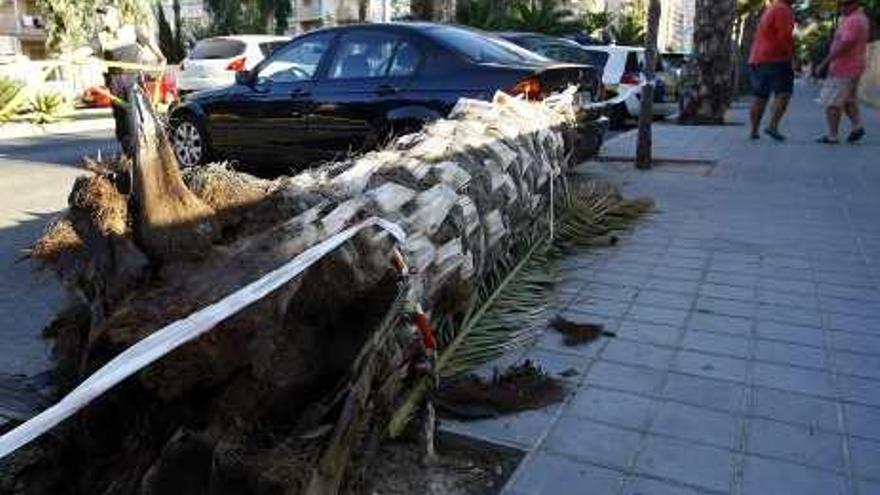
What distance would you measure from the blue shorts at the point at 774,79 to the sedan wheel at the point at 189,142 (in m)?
7.90

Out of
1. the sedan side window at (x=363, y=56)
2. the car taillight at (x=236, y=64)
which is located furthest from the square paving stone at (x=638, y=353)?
the car taillight at (x=236, y=64)

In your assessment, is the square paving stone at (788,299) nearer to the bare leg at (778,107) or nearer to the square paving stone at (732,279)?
the square paving stone at (732,279)

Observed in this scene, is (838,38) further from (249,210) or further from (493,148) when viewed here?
(249,210)

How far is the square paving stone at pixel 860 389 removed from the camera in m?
3.75

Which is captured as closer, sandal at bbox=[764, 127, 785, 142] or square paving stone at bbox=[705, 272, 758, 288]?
square paving stone at bbox=[705, 272, 758, 288]

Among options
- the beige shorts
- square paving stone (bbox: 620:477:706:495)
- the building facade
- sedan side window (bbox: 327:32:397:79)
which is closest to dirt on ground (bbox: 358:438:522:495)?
square paving stone (bbox: 620:477:706:495)

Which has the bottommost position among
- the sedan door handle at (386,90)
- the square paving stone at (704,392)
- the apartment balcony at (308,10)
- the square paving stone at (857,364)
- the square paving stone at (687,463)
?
the square paving stone at (687,463)

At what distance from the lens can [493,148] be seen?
500 cm

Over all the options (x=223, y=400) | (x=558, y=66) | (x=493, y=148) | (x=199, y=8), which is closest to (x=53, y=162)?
(x=558, y=66)

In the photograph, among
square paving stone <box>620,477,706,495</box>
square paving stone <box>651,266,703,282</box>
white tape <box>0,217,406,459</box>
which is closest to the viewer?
white tape <box>0,217,406,459</box>

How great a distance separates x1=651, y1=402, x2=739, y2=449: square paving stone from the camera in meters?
3.38

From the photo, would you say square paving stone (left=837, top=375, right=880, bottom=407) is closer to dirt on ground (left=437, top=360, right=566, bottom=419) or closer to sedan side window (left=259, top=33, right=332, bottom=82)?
dirt on ground (left=437, top=360, right=566, bottom=419)

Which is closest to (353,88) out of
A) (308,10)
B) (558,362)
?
(558,362)

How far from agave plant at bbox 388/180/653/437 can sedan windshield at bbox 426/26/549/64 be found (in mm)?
1461
